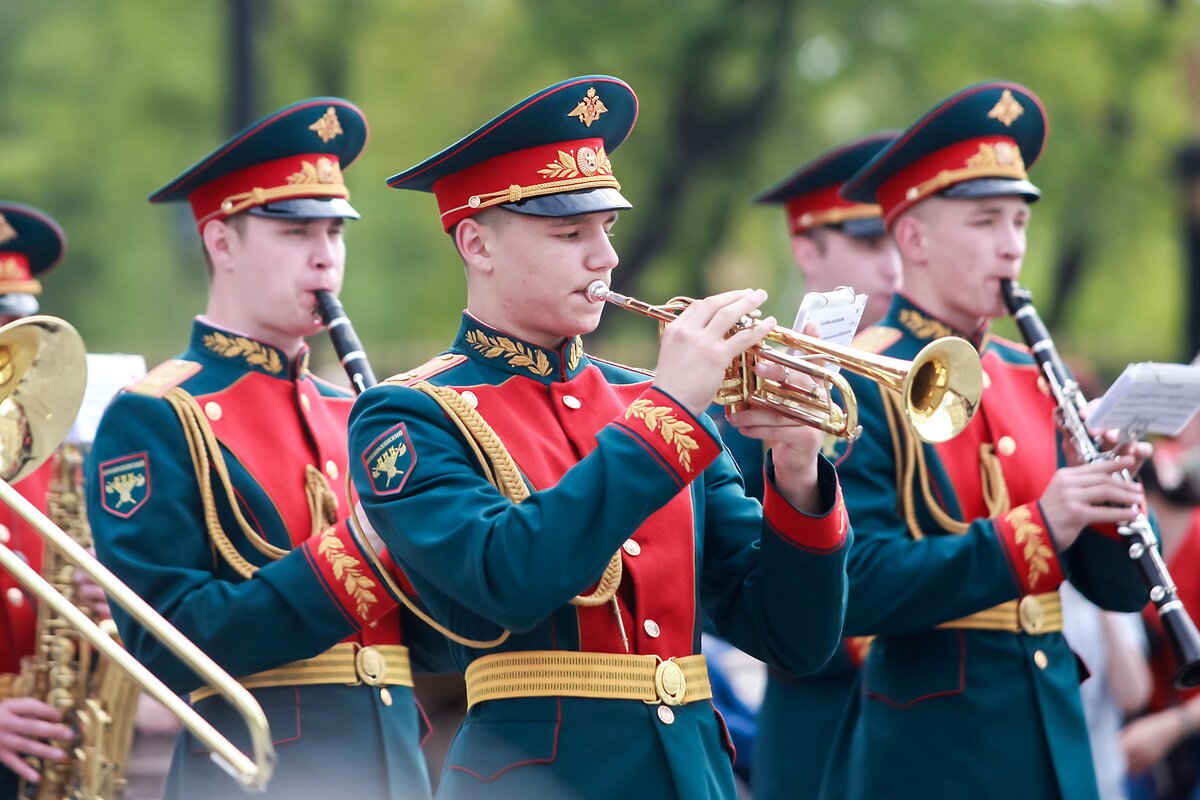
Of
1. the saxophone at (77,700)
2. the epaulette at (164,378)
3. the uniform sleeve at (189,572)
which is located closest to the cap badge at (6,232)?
the saxophone at (77,700)

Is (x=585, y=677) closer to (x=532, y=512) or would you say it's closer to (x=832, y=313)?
(x=532, y=512)

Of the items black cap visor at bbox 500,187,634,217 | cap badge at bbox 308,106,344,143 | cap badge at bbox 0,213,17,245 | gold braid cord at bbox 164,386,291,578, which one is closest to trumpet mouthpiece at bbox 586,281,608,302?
black cap visor at bbox 500,187,634,217

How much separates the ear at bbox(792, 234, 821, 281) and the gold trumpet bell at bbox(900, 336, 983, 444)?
3301mm

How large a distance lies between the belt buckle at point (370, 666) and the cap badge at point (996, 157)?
220 cm

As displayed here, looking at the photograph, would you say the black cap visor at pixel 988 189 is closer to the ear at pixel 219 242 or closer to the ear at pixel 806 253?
the ear at pixel 806 253

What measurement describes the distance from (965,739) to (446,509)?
80.3 inches

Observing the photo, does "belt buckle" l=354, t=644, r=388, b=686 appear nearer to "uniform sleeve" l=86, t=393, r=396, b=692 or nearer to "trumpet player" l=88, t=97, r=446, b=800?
"trumpet player" l=88, t=97, r=446, b=800

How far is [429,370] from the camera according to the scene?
4.07 m

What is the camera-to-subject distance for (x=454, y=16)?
19.0 metres

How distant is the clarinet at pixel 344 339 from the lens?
5.31 meters

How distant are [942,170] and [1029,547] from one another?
4.04 ft

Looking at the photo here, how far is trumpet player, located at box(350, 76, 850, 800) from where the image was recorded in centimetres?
364

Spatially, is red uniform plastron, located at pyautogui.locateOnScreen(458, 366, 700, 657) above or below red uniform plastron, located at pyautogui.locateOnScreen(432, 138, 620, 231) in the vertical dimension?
below

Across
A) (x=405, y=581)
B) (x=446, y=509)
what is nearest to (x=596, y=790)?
(x=446, y=509)
